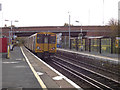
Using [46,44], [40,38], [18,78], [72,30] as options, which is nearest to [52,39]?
[46,44]

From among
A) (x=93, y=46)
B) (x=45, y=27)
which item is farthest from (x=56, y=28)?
(x=93, y=46)

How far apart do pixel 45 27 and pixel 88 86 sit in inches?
2346

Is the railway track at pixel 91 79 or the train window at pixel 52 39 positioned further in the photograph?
the train window at pixel 52 39

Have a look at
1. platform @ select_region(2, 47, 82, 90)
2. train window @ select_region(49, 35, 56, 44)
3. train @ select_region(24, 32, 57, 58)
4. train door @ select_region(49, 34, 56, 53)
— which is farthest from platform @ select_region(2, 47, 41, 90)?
train window @ select_region(49, 35, 56, 44)

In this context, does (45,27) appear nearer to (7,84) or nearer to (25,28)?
(25,28)

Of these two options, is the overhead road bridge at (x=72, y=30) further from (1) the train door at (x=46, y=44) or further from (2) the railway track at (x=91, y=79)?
(2) the railway track at (x=91, y=79)

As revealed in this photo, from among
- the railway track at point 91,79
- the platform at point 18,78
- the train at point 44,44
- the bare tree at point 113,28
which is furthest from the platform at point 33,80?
the bare tree at point 113,28

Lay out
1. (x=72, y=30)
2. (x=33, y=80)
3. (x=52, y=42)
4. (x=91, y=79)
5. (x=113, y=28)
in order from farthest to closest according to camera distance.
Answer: (x=72, y=30) → (x=113, y=28) → (x=52, y=42) → (x=91, y=79) → (x=33, y=80)

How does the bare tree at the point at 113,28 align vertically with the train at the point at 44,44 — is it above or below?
above

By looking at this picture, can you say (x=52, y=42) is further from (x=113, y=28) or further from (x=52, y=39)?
(x=113, y=28)

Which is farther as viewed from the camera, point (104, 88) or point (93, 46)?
point (93, 46)

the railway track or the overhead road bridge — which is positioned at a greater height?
the overhead road bridge

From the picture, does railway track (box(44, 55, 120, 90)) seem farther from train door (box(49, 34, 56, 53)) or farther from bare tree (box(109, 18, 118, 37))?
bare tree (box(109, 18, 118, 37))

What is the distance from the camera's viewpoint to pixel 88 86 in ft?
35.2
